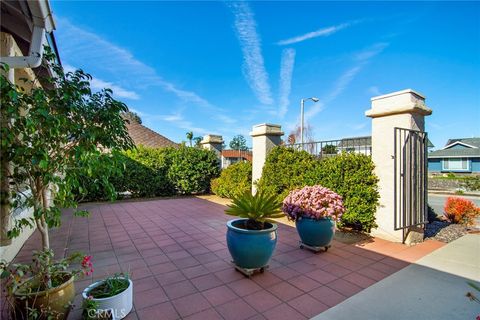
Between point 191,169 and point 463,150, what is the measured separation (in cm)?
3296

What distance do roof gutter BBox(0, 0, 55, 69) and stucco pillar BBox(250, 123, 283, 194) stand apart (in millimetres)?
5846

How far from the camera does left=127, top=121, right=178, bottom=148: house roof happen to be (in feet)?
60.1

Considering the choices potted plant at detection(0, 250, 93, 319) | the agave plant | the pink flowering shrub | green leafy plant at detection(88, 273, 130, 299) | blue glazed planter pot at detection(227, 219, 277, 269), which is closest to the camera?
potted plant at detection(0, 250, 93, 319)

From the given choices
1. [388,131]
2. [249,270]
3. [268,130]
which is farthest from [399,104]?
[249,270]

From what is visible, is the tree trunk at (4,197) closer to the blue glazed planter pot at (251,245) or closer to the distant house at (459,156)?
the blue glazed planter pot at (251,245)

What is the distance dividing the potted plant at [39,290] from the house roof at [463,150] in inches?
1436

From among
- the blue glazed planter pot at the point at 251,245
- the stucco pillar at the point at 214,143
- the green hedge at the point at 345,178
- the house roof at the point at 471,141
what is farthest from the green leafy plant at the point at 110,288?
the house roof at the point at 471,141

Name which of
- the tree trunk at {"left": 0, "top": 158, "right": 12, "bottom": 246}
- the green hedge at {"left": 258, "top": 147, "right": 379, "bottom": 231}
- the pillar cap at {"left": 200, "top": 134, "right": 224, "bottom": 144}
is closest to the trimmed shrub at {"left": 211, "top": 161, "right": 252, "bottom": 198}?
the green hedge at {"left": 258, "top": 147, "right": 379, "bottom": 231}

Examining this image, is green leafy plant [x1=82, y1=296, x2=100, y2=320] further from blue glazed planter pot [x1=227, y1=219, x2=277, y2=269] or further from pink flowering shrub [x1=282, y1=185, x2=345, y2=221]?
pink flowering shrub [x1=282, y1=185, x2=345, y2=221]

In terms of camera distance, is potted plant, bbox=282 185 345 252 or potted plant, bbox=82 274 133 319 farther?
potted plant, bbox=282 185 345 252

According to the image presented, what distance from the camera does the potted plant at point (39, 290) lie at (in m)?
1.88

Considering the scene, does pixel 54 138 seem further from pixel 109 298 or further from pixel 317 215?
pixel 317 215

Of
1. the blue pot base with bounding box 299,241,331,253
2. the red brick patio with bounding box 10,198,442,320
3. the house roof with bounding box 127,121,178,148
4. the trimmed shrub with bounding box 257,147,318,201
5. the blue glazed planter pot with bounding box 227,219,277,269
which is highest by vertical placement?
the house roof with bounding box 127,121,178,148

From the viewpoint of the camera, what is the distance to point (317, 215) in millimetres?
3896
